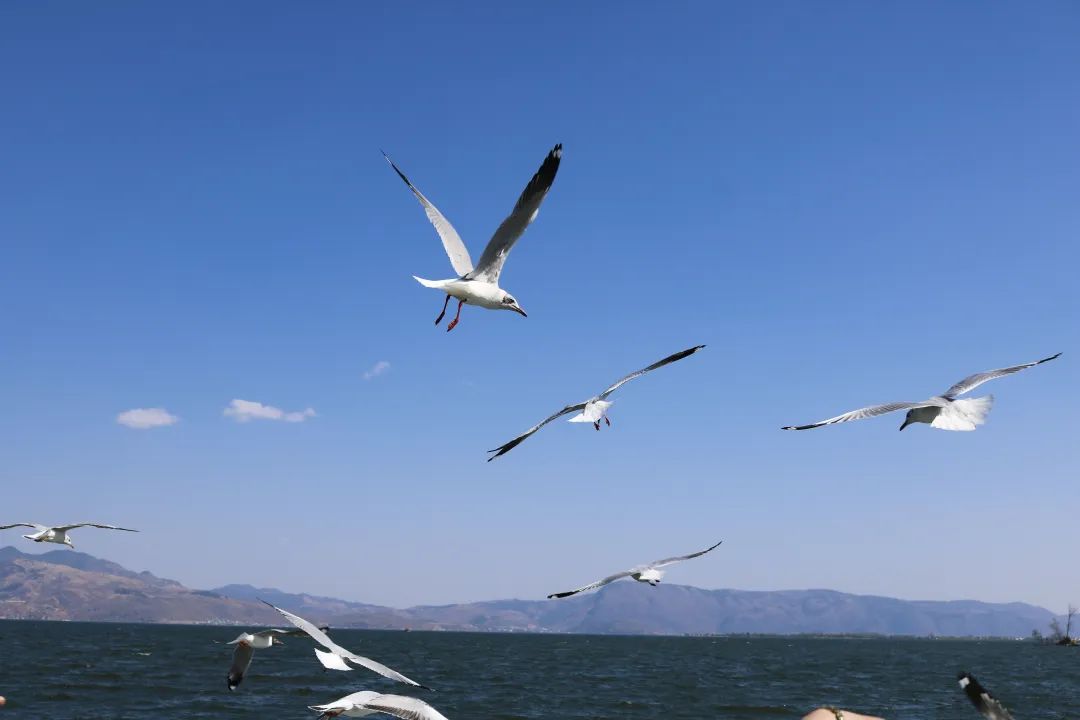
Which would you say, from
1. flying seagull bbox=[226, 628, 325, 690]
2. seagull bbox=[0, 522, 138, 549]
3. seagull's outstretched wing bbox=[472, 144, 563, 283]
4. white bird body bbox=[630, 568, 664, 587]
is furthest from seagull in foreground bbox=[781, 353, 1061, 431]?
seagull bbox=[0, 522, 138, 549]

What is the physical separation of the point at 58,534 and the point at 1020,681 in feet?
249

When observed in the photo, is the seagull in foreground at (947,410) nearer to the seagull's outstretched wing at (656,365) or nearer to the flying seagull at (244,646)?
the seagull's outstretched wing at (656,365)

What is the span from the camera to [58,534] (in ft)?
76.0

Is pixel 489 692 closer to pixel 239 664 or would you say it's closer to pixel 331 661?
pixel 239 664

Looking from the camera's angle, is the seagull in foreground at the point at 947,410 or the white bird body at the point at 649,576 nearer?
the seagull in foreground at the point at 947,410

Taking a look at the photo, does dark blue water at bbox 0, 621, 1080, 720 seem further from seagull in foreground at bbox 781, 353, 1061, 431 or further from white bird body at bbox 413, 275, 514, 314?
seagull in foreground at bbox 781, 353, 1061, 431

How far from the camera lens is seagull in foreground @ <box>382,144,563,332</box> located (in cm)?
1206

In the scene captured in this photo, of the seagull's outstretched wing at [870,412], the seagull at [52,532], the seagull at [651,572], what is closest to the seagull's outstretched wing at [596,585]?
the seagull at [651,572]

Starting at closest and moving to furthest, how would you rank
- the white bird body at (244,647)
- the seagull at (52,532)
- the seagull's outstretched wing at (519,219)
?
the seagull's outstretched wing at (519,219)
the white bird body at (244,647)
the seagull at (52,532)

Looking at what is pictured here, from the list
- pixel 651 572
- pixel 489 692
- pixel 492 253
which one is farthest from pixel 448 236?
pixel 489 692

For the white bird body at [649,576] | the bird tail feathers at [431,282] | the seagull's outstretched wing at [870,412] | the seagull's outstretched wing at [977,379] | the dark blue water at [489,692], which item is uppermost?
the bird tail feathers at [431,282]

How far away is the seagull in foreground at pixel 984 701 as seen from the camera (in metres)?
6.86

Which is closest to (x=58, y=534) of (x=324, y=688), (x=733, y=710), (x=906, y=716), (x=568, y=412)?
(x=568, y=412)

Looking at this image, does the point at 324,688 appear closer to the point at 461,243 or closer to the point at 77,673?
the point at 77,673
